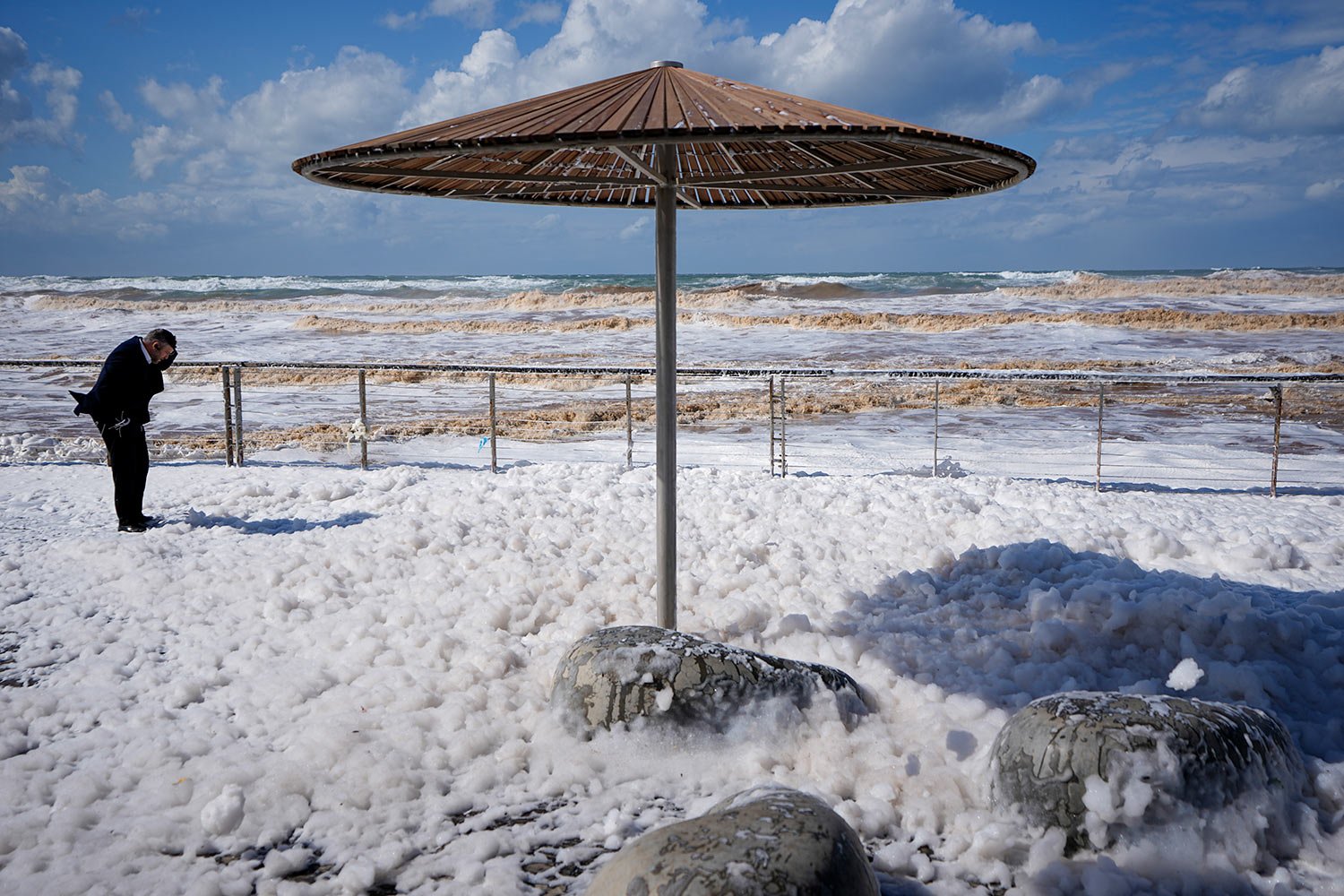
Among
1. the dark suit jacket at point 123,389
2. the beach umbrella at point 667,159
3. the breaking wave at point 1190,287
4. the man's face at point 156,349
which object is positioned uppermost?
the breaking wave at point 1190,287

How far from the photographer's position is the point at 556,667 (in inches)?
158

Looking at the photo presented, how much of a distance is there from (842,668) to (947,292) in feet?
138

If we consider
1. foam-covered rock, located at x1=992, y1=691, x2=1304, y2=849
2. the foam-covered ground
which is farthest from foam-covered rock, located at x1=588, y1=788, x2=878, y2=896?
foam-covered rock, located at x1=992, y1=691, x2=1304, y2=849

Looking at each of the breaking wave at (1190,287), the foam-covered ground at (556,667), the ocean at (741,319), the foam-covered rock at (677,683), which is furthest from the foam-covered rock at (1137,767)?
the breaking wave at (1190,287)

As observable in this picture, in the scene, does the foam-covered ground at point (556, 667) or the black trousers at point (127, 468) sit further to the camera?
the black trousers at point (127, 468)

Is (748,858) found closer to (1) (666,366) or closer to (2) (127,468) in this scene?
(1) (666,366)

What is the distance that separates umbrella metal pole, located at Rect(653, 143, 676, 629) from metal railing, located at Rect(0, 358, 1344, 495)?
3.15 m

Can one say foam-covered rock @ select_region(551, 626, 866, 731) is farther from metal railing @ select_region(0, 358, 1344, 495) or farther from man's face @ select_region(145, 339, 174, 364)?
man's face @ select_region(145, 339, 174, 364)

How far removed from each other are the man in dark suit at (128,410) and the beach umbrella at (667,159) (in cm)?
290

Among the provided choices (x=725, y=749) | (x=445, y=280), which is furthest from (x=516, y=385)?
(x=445, y=280)

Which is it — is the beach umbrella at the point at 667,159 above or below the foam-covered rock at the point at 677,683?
above

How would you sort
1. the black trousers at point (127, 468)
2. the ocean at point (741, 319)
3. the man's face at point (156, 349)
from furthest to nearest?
1. the ocean at point (741, 319)
2. the man's face at point (156, 349)
3. the black trousers at point (127, 468)

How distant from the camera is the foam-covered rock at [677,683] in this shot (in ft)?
11.3

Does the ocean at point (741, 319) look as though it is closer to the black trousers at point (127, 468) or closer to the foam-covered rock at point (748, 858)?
the black trousers at point (127, 468)
